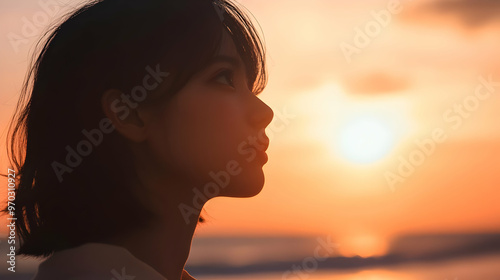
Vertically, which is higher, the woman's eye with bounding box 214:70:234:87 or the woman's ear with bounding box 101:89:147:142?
the woman's eye with bounding box 214:70:234:87

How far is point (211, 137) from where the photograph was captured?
280 cm

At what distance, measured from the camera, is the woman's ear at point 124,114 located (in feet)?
9.06

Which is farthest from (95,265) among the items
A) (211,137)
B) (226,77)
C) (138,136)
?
(226,77)

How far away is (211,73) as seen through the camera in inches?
112

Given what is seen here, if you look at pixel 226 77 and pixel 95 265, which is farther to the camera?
pixel 226 77

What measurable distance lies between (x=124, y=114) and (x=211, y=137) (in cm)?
42

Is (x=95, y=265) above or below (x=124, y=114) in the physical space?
below

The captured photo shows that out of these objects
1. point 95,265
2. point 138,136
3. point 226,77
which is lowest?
point 95,265

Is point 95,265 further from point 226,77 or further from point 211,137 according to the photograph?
point 226,77

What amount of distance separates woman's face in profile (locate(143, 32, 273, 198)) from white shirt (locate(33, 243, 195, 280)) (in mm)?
425

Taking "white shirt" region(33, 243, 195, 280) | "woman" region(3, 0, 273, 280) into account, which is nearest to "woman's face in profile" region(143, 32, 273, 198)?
"woman" region(3, 0, 273, 280)

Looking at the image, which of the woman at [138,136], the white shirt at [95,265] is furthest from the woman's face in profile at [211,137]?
the white shirt at [95,265]

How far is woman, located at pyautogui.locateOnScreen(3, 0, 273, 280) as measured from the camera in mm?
2742

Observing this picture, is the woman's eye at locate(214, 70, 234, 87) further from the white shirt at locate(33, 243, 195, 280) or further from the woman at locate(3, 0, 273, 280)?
the white shirt at locate(33, 243, 195, 280)
